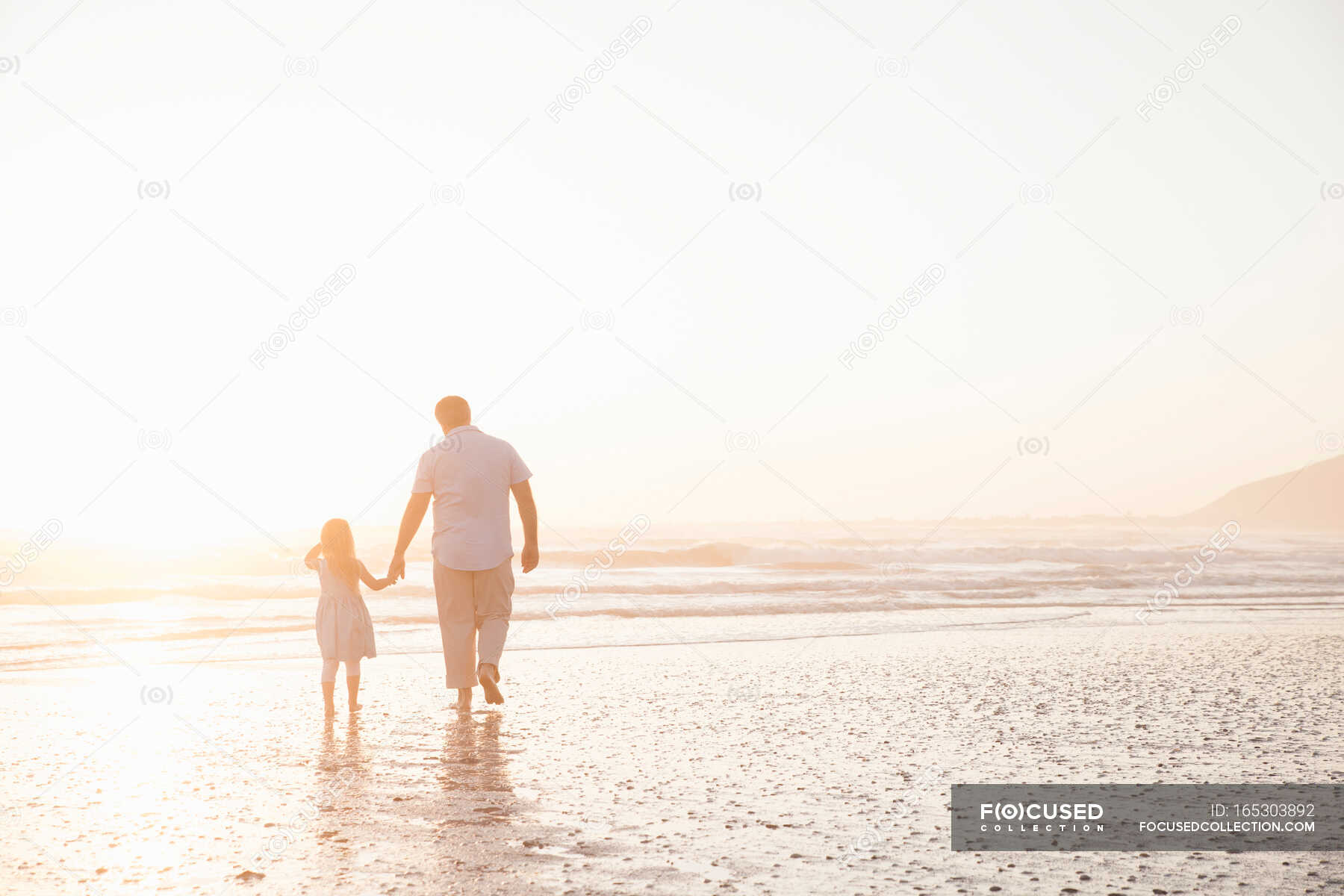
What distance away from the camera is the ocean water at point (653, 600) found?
10805mm

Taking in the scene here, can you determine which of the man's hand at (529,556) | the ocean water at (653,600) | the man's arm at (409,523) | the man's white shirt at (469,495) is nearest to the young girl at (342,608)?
the man's arm at (409,523)

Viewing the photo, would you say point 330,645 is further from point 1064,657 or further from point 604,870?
point 1064,657

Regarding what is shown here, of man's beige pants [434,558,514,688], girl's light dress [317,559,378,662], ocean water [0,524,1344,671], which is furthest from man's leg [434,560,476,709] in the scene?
ocean water [0,524,1344,671]

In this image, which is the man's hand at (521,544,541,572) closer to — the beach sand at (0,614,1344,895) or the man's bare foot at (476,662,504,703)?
the man's bare foot at (476,662,504,703)

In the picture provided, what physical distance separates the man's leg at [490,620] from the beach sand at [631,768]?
32 centimetres

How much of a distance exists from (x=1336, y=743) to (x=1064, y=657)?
13.0ft

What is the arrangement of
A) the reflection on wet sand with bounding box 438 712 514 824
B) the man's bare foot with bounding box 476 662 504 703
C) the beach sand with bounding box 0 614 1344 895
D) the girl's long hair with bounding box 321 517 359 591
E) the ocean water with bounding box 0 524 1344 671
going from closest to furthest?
the beach sand with bounding box 0 614 1344 895, the reflection on wet sand with bounding box 438 712 514 824, the man's bare foot with bounding box 476 662 504 703, the girl's long hair with bounding box 321 517 359 591, the ocean water with bounding box 0 524 1344 671

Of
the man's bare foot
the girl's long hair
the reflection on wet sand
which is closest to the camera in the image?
the reflection on wet sand

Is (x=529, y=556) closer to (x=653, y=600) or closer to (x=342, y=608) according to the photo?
(x=342, y=608)

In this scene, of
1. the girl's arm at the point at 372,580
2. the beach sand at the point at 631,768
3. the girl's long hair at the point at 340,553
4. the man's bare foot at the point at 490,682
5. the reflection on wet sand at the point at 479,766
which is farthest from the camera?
the girl's long hair at the point at 340,553

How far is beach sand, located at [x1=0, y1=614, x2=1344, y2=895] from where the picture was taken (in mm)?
2994

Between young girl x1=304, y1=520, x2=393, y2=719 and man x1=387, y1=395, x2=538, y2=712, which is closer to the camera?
man x1=387, y1=395, x2=538, y2=712

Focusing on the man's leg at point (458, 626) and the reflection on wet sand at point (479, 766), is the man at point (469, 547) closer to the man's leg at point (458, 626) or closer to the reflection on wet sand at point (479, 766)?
the man's leg at point (458, 626)

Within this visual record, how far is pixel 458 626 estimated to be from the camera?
5.95 meters
